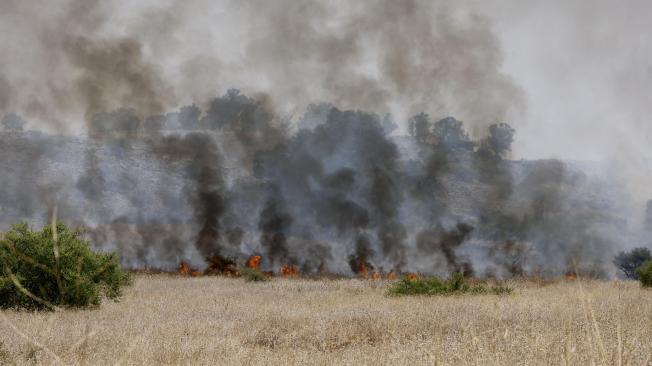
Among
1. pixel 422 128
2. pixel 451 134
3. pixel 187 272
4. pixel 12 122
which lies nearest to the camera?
pixel 187 272

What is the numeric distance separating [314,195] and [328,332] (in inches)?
1476

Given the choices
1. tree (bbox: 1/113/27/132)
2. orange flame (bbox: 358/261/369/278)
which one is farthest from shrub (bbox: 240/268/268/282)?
tree (bbox: 1/113/27/132)

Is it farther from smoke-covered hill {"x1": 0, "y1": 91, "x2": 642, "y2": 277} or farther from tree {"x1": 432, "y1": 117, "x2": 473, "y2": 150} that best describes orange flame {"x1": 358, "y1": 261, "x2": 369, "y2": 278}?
tree {"x1": 432, "y1": 117, "x2": 473, "y2": 150}

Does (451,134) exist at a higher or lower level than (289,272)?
higher

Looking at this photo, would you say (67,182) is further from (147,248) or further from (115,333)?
(115,333)

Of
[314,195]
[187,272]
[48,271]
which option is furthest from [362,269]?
[48,271]

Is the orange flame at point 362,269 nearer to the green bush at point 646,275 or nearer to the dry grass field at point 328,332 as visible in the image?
the green bush at point 646,275

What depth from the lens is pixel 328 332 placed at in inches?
372

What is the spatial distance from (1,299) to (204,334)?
6.20 m

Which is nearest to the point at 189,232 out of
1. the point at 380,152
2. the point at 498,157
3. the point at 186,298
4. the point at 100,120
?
the point at 380,152

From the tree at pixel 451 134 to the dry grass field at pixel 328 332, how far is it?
51204 millimetres

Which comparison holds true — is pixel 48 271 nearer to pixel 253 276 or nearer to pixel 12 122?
pixel 253 276

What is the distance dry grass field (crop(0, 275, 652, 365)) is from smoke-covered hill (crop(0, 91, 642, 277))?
54.1 ft

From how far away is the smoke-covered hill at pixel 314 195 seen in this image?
1638 inches
